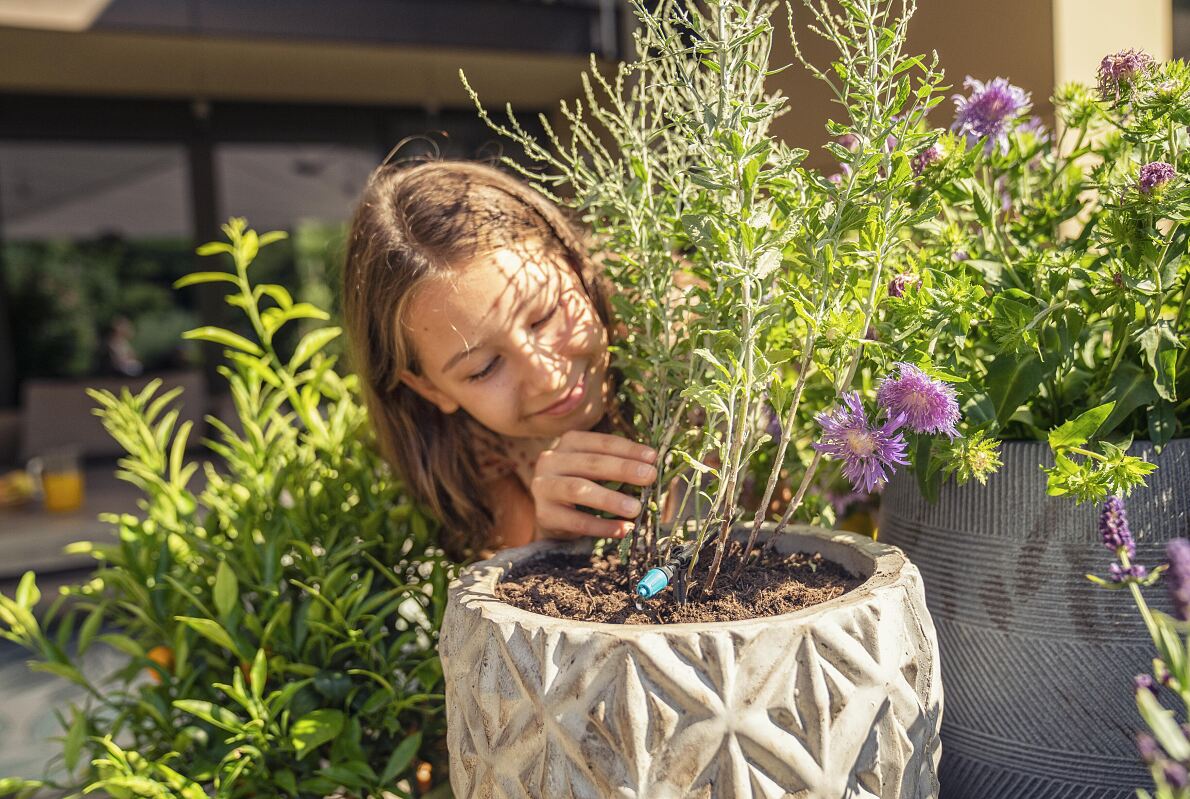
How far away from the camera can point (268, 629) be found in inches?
31.1

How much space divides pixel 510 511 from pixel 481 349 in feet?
1.21

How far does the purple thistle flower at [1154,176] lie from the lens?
1.63 feet

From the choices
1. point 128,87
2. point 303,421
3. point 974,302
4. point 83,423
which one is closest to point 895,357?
point 974,302

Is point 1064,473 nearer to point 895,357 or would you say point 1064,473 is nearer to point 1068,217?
point 895,357

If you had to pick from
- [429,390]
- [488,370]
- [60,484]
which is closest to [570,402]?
[488,370]

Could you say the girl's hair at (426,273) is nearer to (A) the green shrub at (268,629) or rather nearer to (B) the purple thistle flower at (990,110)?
(A) the green shrub at (268,629)

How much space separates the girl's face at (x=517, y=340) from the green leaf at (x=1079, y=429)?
36cm

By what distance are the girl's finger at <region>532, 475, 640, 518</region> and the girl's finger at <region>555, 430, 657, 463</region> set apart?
0.03 metres

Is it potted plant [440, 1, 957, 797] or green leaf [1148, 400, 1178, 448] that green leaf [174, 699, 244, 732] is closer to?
potted plant [440, 1, 957, 797]

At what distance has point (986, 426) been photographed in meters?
0.54

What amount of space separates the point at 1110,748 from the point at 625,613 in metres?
0.30

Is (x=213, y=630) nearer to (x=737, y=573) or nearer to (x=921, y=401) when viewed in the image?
(x=737, y=573)

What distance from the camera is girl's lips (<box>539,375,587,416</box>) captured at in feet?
2.67

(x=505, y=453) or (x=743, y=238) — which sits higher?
(x=743, y=238)
